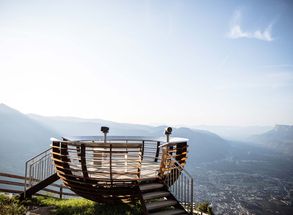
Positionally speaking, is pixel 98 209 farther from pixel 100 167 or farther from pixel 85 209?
pixel 100 167

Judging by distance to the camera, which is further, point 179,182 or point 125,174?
point 179,182

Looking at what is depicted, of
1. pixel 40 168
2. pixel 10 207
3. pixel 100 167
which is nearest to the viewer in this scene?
pixel 100 167

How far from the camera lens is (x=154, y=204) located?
21.7ft

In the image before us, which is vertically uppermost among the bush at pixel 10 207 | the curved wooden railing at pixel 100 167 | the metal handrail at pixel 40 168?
the curved wooden railing at pixel 100 167

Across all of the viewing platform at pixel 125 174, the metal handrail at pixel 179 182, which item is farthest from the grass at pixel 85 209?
the metal handrail at pixel 179 182

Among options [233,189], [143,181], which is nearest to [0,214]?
[143,181]

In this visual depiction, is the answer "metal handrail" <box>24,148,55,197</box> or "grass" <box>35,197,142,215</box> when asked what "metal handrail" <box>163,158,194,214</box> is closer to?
"grass" <box>35,197,142,215</box>

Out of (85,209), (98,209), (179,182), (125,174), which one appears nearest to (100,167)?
(125,174)

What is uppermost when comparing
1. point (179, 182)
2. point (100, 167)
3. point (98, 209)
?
point (100, 167)

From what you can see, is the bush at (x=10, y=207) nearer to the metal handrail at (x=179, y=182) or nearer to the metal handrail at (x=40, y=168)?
the metal handrail at (x=40, y=168)

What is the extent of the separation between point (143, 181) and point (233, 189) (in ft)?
516

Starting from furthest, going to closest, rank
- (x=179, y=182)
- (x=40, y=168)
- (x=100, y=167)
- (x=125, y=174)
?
(x=40, y=168) < (x=179, y=182) < (x=100, y=167) < (x=125, y=174)

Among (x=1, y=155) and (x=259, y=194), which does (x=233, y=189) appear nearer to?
(x=259, y=194)

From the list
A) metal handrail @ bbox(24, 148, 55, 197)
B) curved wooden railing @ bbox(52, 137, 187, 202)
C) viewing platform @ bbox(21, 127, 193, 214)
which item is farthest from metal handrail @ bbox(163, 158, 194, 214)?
metal handrail @ bbox(24, 148, 55, 197)
